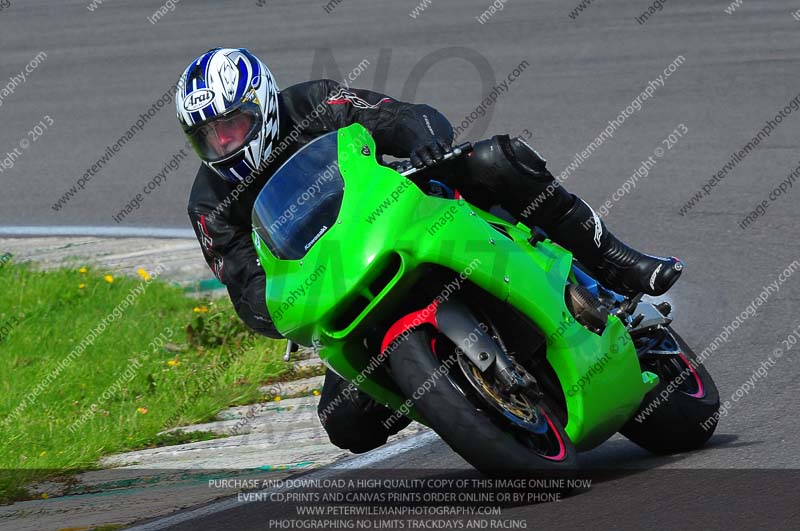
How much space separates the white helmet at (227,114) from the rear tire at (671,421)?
5.76ft

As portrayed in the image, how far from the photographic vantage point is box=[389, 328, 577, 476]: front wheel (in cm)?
414

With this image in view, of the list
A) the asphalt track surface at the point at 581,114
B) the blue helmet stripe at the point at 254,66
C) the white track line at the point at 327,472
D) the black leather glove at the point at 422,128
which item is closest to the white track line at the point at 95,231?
the asphalt track surface at the point at 581,114

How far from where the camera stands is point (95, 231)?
393 inches


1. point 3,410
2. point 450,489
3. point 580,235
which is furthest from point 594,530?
point 3,410

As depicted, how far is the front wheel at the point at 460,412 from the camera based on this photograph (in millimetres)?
4137

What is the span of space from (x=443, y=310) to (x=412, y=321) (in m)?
0.11

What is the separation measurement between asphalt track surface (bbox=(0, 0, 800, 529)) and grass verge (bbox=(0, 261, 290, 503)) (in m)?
1.47

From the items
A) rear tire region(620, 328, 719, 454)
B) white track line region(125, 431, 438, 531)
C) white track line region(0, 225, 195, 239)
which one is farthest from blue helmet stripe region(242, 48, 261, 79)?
white track line region(0, 225, 195, 239)

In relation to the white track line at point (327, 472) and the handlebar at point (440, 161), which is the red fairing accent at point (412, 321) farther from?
the white track line at point (327, 472)

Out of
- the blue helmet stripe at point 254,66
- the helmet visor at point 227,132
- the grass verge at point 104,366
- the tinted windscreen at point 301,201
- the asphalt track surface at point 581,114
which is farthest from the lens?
the grass verge at point 104,366

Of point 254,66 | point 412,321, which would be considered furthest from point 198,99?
point 412,321

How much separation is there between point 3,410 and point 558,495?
3.61 metres

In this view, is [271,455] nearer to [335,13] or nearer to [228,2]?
[335,13]

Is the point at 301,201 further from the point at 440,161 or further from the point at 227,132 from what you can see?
the point at 227,132
